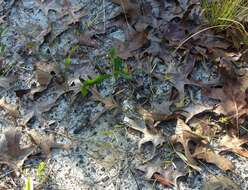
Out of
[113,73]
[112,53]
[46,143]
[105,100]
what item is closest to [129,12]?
[112,53]

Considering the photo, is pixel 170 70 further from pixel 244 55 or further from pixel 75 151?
pixel 75 151

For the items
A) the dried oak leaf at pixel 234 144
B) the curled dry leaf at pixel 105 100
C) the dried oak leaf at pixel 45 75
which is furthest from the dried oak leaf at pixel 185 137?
the dried oak leaf at pixel 45 75

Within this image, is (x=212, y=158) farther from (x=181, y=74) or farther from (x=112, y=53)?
(x=112, y=53)

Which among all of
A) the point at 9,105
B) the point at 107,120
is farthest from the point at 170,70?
the point at 9,105

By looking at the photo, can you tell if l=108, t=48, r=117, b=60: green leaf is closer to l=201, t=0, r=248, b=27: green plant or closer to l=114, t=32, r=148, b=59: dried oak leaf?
l=114, t=32, r=148, b=59: dried oak leaf

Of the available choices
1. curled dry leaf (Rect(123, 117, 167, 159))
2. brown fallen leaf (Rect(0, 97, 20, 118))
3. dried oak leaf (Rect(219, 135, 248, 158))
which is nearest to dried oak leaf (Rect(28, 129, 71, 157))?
brown fallen leaf (Rect(0, 97, 20, 118))

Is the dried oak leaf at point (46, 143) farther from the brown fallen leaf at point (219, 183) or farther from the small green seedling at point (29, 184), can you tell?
the brown fallen leaf at point (219, 183)
